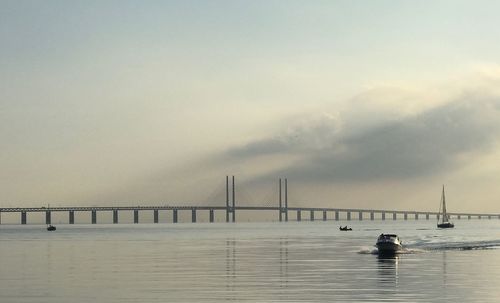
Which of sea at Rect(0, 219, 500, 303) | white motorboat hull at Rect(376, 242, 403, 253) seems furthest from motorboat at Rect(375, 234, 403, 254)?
sea at Rect(0, 219, 500, 303)

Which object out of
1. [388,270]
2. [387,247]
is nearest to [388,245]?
[387,247]

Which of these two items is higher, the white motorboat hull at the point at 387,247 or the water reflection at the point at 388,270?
the white motorboat hull at the point at 387,247

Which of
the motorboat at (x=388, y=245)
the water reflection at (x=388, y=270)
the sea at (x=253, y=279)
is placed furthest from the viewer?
the motorboat at (x=388, y=245)

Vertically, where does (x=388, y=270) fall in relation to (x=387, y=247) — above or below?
below

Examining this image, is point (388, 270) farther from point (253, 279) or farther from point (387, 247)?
point (387, 247)

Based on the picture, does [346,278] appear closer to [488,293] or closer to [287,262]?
[488,293]

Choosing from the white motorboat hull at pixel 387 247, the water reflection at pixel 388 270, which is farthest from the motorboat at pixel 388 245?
the water reflection at pixel 388 270

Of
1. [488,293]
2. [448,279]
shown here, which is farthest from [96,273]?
[488,293]

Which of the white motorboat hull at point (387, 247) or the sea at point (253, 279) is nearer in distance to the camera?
the sea at point (253, 279)

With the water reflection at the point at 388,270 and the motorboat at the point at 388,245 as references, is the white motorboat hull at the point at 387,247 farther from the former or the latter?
the water reflection at the point at 388,270

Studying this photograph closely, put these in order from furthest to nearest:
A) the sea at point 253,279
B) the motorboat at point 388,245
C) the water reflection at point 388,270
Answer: the motorboat at point 388,245 → the water reflection at point 388,270 → the sea at point 253,279

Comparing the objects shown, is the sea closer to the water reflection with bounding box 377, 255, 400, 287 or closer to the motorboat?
the water reflection with bounding box 377, 255, 400, 287

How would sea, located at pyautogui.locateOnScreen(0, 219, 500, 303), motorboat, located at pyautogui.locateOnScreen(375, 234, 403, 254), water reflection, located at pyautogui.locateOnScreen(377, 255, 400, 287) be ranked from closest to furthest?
sea, located at pyautogui.locateOnScreen(0, 219, 500, 303) < water reflection, located at pyautogui.locateOnScreen(377, 255, 400, 287) < motorboat, located at pyautogui.locateOnScreen(375, 234, 403, 254)

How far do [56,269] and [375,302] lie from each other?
133ft
